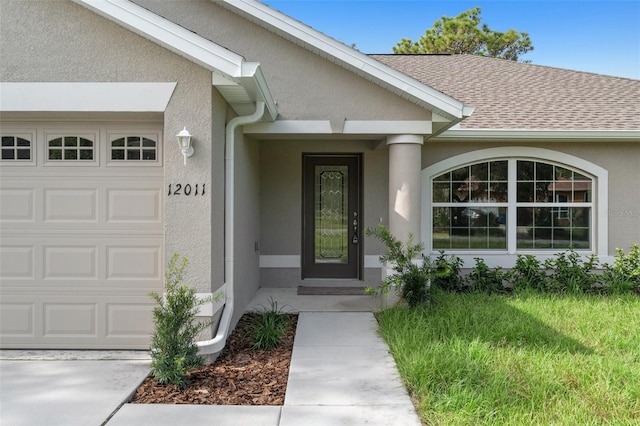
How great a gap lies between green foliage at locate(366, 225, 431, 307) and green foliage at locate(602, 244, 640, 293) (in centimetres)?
379

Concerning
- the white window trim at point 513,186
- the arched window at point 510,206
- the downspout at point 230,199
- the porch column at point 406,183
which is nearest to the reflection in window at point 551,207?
the arched window at point 510,206

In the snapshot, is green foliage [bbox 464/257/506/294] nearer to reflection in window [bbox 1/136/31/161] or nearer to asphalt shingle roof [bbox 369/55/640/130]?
asphalt shingle roof [bbox 369/55/640/130]

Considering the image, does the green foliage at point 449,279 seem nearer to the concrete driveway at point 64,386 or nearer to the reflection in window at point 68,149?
the concrete driveway at point 64,386

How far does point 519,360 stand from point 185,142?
4.19 metres

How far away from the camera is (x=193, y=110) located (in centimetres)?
545

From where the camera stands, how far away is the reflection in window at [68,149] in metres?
5.77

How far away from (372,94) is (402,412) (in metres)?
4.88

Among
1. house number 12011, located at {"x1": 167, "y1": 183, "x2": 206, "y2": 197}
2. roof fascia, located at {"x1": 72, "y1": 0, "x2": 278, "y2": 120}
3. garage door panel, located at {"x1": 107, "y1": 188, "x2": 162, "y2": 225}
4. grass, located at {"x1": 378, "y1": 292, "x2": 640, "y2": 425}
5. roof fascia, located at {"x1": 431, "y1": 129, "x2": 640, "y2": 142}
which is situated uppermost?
roof fascia, located at {"x1": 72, "y1": 0, "x2": 278, "y2": 120}

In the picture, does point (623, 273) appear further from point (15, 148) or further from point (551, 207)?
point (15, 148)

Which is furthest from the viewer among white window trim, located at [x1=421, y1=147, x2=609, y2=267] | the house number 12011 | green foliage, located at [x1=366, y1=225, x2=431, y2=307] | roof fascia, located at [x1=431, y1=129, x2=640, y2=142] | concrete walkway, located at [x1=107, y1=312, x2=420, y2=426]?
white window trim, located at [x1=421, y1=147, x2=609, y2=267]

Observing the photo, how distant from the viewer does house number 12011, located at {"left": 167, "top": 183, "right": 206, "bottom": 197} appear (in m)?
5.47

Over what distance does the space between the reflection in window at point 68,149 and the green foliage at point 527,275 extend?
7.06 m

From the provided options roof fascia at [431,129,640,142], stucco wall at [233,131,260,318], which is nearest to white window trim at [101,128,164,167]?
stucco wall at [233,131,260,318]

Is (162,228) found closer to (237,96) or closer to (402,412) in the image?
(237,96)
